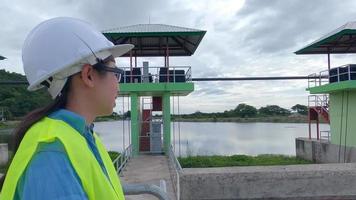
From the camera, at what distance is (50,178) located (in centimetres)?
101

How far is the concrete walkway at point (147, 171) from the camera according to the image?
11344mm

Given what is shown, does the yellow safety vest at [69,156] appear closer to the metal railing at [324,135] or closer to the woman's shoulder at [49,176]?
the woman's shoulder at [49,176]

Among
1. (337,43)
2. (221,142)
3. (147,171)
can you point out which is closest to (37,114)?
(147,171)

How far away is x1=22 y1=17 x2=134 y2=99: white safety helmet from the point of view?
123 cm

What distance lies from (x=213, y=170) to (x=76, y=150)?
36.8 ft

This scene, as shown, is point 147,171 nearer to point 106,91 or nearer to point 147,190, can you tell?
point 147,190

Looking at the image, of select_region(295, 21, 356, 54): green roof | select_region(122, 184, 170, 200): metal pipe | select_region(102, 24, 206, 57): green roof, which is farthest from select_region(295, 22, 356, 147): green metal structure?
select_region(122, 184, 170, 200): metal pipe

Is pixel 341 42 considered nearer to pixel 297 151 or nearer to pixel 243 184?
pixel 297 151

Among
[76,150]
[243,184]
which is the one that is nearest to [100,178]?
[76,150]

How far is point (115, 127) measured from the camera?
6669cm

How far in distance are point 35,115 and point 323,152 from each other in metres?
22.1

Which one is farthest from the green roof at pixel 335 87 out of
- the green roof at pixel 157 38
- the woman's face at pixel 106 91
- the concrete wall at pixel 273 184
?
the woman's face at pixel 106 91

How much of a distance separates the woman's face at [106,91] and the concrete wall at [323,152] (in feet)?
61.8

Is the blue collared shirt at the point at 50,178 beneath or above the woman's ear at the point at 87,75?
beneath
